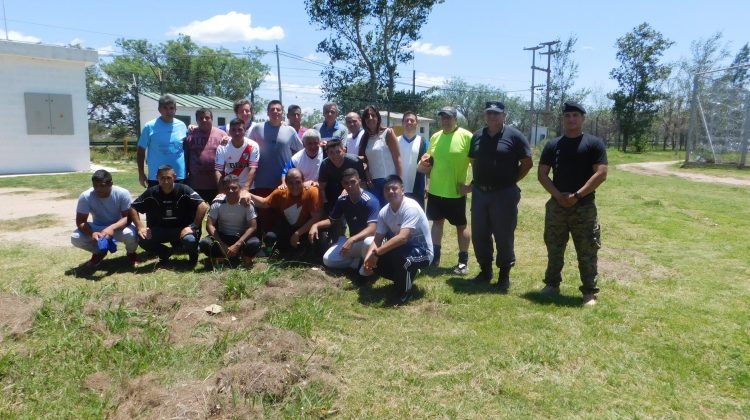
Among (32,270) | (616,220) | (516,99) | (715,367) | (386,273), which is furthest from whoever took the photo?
(516,99)

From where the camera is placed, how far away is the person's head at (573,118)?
442 cm

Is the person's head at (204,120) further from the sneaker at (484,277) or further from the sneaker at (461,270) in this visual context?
the sneaker at (484,277)


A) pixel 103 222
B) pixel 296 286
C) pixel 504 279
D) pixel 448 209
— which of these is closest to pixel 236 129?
pixel 103 222

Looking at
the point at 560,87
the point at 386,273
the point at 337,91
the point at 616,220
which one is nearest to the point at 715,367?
the point at 386,273

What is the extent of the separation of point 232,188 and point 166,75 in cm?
5118

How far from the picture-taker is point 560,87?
36.4 meters

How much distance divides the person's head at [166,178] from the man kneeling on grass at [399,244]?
7.93 feet

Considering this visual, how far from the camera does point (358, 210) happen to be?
529 centimetres

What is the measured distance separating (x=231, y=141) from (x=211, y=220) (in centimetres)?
93

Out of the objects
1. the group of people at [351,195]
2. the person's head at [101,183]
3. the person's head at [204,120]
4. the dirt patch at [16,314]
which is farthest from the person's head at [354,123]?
the dirt patch at [16,314]

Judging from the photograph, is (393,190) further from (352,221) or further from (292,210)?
(292,210)

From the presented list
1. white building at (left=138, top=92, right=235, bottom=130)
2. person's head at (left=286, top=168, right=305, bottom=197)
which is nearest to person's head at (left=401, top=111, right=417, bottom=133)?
person's head at (left=286, top=168, right=305, bottom=197)

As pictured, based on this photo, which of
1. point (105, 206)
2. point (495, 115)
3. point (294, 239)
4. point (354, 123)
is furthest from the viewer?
point (354, 123)

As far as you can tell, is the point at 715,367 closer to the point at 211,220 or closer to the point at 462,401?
the point at 462,401
